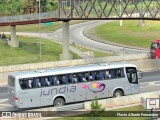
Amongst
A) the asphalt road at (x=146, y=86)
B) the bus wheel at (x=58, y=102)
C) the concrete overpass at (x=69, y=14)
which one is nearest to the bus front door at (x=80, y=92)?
the bus wheel at (x=58, y=102)

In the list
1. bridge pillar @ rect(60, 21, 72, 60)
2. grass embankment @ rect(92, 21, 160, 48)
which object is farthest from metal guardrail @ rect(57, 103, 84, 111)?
grass embankment @ rect(92, 21, 160, 48)

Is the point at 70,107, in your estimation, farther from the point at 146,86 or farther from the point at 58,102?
the point at 146,86

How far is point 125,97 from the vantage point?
34.7 metres

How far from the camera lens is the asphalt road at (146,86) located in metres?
37.0

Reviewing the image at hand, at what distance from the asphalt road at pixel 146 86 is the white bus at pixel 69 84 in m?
2.56

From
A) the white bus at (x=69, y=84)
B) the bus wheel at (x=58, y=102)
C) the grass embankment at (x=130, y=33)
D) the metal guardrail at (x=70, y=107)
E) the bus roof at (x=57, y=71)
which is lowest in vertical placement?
the grass embankment at (x=130, y=33)

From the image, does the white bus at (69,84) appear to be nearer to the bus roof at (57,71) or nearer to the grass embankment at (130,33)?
the bus roof at (57,71)

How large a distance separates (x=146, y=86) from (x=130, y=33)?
5754 cm

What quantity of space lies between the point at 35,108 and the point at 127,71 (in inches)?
349

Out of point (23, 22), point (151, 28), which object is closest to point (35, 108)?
point (23, 22)

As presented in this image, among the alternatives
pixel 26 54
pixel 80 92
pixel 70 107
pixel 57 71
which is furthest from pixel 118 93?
pixel 26 54

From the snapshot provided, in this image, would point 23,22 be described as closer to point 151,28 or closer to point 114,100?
point 114,100

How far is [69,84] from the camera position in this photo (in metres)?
35.3

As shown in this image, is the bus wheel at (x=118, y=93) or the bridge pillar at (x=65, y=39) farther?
the bridge pillar at (x=65, y=39)
